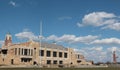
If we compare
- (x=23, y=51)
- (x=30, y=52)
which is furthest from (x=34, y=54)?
(x=23, y=51)

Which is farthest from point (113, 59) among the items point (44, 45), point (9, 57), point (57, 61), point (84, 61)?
point (9, 57)

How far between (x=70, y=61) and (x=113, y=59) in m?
26.0

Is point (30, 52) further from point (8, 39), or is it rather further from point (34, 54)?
point (8, 39)

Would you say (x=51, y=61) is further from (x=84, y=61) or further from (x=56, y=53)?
(x=84, y=61)

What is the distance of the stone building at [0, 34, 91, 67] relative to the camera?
299 feet

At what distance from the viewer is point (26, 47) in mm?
97750

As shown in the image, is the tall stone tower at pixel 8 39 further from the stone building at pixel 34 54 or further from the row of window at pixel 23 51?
the row of window at pixel 23 51

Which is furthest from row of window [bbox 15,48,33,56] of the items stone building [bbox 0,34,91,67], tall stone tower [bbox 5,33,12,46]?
tall stone tower [bbox 5,33,12,46]

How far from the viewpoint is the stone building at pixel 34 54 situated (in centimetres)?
9121

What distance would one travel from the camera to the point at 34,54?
333 ft

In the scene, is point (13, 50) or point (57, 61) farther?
point (57, 61)

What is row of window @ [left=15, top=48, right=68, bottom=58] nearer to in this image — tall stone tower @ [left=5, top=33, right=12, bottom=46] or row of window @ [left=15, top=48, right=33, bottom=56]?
row of window @ [left=15, top=48, right=33, bottom=56]

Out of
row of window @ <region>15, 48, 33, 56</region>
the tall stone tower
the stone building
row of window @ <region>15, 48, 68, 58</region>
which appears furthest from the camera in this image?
the tall stone tower

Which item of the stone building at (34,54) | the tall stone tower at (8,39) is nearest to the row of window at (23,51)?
the stone building at (34,54)
